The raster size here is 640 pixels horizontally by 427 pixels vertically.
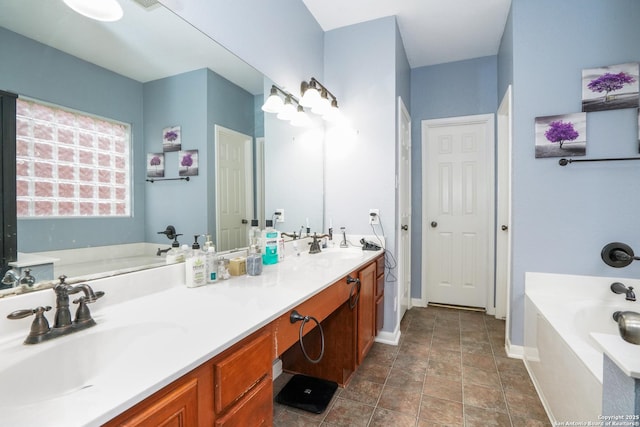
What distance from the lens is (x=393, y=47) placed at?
249cm

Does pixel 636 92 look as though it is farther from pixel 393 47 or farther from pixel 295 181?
pixel 295 181

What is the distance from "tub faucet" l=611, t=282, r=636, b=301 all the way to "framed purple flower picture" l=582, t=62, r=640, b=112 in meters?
1.18

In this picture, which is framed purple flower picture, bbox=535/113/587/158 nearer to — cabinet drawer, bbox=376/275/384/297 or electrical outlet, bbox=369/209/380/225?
electrical outlet, bbox=369/209/380/225

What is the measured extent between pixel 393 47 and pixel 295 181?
4.62 feet

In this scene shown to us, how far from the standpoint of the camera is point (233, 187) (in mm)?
1666

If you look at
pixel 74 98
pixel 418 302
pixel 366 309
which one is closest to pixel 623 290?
pixel 366 309

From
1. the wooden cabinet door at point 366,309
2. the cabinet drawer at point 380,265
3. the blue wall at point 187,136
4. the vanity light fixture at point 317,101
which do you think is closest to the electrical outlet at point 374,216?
the cabinet drawer at point 380,265

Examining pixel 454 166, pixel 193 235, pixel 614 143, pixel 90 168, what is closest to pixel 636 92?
pixel 614 143

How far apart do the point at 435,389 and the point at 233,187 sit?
69.3 inches

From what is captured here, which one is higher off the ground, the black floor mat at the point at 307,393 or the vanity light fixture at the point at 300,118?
the vanity light fixture at the point at 300,118

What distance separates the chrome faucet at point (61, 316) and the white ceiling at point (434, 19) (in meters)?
2.48

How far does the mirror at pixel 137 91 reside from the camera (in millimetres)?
878

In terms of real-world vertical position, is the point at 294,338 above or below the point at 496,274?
above

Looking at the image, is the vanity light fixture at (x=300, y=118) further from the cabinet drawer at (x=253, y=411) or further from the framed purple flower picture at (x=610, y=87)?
the framed purple flower picture at (x=610, y=87)
